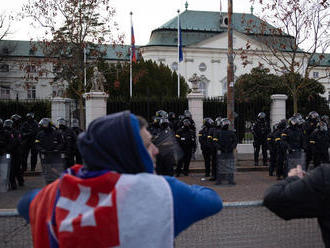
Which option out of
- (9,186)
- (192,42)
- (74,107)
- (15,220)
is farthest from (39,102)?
(192,42)

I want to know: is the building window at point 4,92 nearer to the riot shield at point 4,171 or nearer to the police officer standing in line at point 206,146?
the police officer standing in line at point 206,146

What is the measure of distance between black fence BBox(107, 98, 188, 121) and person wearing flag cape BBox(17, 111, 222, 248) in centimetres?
1662

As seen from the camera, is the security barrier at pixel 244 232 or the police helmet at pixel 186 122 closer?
the security barrier at pixel 244 232

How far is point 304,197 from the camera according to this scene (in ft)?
6.47

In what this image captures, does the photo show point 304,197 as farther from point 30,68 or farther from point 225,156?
point 30,68

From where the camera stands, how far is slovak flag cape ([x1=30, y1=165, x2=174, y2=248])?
164 centimetres

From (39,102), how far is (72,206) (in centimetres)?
2813

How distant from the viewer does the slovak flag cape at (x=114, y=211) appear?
5.40ft

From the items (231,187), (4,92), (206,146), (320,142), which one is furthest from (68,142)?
(4,92)

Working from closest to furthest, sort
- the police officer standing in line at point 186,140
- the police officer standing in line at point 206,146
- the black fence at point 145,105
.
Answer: the police officer standing in line at point 206,146 → the police officer standing in line at point 186,140 → the black fence at point 145,105

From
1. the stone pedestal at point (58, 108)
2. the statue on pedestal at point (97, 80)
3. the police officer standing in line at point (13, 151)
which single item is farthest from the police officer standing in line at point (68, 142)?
the statue on pedestal at point (97, 80)

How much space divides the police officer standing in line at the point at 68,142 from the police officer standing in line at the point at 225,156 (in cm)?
441

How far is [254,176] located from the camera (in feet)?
42.4

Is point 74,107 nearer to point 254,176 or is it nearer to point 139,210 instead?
point 254,176
